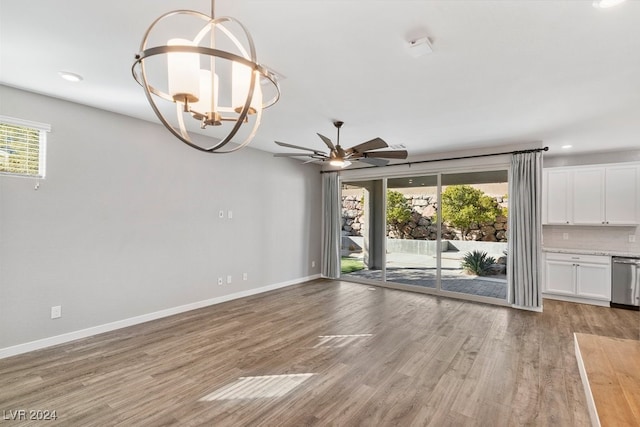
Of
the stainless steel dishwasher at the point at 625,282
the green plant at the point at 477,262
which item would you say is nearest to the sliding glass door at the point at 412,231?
the green plant at the point at 477,262

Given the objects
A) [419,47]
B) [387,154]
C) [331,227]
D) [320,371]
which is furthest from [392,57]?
[331,227]

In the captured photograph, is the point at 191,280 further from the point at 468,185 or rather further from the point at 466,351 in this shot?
the point at 468,185

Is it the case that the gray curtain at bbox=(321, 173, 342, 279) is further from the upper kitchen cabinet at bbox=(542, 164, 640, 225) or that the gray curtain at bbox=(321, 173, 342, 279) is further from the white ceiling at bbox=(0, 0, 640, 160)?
the upper kitchen cabinet at bbox=(542, 164, 640, 225)

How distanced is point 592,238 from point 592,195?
0.80 metres

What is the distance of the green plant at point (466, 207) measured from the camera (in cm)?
532

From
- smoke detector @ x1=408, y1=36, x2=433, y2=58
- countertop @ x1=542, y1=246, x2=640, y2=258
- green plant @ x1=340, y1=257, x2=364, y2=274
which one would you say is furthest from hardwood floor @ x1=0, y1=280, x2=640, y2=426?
smoke detector @ x1=408, y1=36, x2=433, y2=58

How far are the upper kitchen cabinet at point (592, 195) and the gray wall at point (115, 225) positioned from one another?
540cm

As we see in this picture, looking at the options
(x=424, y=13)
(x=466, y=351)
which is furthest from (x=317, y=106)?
(x=466, y=351)

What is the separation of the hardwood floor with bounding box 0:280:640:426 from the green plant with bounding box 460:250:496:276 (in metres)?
1.10

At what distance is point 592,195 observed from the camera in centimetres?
510

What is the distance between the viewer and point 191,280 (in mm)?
4547

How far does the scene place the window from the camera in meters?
3.01

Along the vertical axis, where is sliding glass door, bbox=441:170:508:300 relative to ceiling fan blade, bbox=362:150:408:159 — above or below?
below

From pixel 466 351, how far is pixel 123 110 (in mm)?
4883
